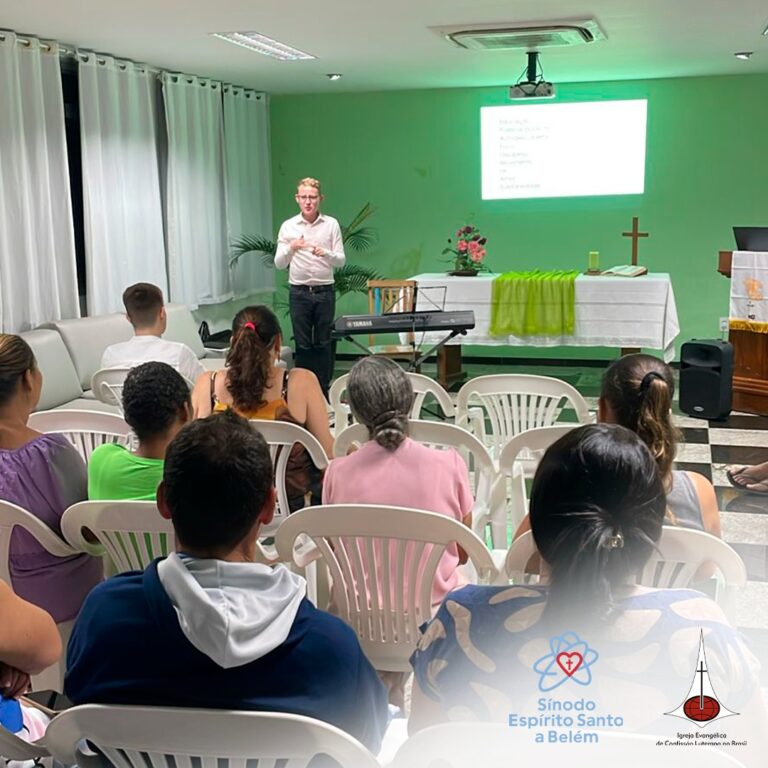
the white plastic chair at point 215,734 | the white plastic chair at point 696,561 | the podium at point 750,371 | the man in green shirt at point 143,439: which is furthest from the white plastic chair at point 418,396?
the podium at point 750,371

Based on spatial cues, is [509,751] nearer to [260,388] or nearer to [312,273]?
[260,388]

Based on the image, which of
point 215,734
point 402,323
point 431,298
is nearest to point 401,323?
point 402,323

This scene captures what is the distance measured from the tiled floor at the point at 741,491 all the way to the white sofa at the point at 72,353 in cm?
300

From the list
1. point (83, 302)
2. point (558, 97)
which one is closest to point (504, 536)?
point (83, 302)

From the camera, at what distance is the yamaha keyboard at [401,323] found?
566 cm

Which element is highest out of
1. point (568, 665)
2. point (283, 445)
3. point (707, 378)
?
point (568, 665)

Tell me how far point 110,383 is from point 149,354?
21 centimetres

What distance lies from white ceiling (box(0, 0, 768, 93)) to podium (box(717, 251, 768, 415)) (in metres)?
1.56

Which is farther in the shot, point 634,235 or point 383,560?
point 634,235

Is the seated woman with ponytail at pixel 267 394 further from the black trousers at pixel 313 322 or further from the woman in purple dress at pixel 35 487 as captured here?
the black trousers at pixel 313 322

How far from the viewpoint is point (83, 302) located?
642 cm

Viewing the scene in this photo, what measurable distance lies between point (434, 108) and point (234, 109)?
1774 mm

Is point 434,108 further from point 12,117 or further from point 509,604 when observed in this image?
point 509,604

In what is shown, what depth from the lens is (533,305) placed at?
691 centimetres
